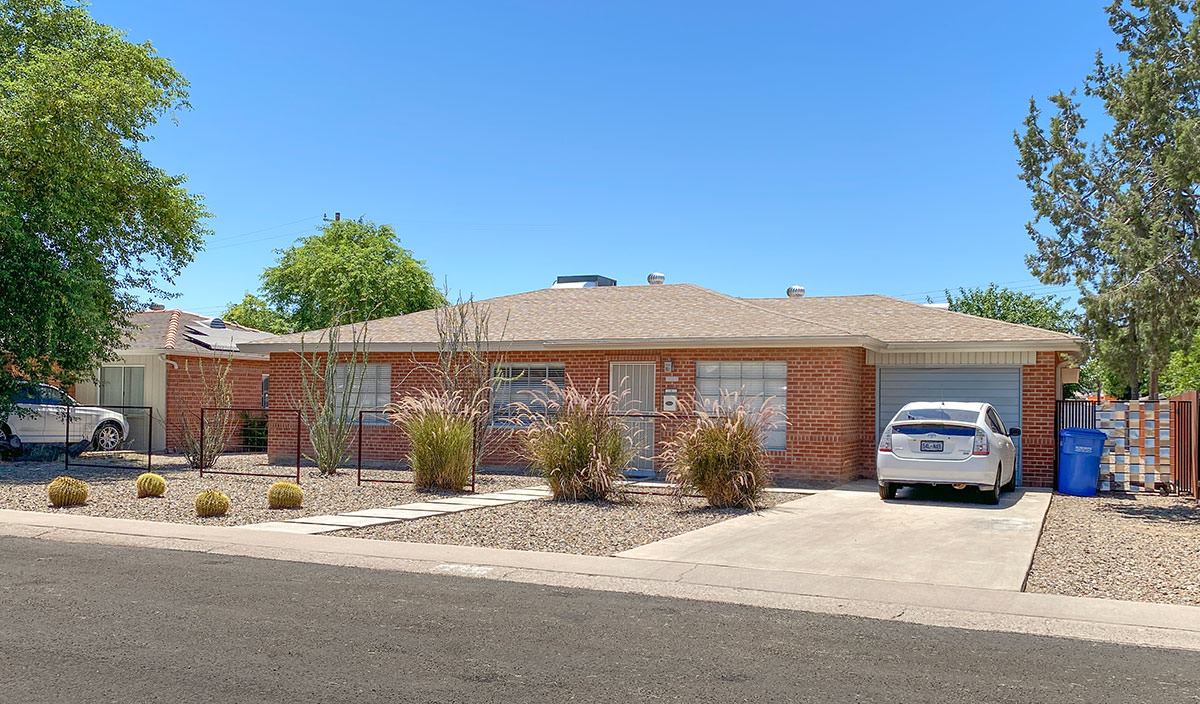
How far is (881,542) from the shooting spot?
432 inches

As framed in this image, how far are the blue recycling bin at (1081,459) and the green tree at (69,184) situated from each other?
17.7 metres

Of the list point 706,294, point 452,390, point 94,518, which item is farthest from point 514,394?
point 94,518

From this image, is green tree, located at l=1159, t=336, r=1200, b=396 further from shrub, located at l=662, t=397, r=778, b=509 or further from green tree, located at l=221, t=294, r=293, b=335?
green tree, located at l=221, t=294, r=293, b=335

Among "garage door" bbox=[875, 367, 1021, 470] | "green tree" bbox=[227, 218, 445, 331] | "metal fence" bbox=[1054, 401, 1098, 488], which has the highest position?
"green tree" bbox=[227, 218, 445, 331]

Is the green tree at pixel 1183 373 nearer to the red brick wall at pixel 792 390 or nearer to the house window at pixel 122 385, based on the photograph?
the red brick wall at pixel 792 390

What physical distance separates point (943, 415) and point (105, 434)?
18.9m

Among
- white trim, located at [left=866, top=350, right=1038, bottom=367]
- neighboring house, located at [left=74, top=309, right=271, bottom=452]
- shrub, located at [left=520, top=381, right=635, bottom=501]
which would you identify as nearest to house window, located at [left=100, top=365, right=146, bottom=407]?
neighboring house, located at [left=74, top=309, right=271, bottom=452]

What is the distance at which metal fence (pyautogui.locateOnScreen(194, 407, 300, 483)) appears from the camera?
1848 cm

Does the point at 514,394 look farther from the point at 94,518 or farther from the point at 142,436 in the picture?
the point at 142,436

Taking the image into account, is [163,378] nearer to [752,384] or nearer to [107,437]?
[107,437]

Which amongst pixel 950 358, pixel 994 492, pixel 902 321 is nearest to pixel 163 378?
pixel 902 321

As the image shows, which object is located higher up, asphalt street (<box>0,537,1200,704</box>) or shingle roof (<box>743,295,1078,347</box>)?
shingle roof (<box>743,295,1078,347</box>)

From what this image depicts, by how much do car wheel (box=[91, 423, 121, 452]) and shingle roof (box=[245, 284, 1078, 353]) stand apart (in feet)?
15.8

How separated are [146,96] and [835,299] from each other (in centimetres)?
1562
